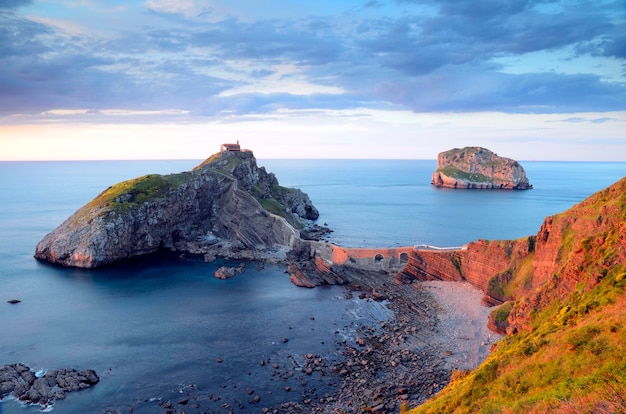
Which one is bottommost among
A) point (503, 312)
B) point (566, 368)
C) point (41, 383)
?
point (41, 383)

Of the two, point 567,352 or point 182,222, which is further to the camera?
point 182,222

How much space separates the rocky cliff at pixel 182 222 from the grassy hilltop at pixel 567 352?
6185 cm

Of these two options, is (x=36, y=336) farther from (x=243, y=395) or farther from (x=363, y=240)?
(x=363, y=240)

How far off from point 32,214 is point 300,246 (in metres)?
110

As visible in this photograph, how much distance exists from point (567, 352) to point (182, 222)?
95.8 meters

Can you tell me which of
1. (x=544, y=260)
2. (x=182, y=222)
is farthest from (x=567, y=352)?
(x=182, y=222)

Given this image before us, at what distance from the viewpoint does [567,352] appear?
25.9 meters

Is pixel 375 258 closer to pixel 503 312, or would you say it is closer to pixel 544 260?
pixel 503 312

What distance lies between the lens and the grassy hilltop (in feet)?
71.5

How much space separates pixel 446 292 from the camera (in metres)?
67.7

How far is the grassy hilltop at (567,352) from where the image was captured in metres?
21.8

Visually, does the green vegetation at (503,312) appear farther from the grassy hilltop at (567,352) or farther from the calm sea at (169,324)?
the calm sea at (169,324)

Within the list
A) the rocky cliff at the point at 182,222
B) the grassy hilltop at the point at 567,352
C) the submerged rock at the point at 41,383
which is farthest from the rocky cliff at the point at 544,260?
the submerged rock at the point at 41,383

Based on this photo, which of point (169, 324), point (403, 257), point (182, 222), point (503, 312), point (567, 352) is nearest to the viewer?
Result: point (567, 352)
